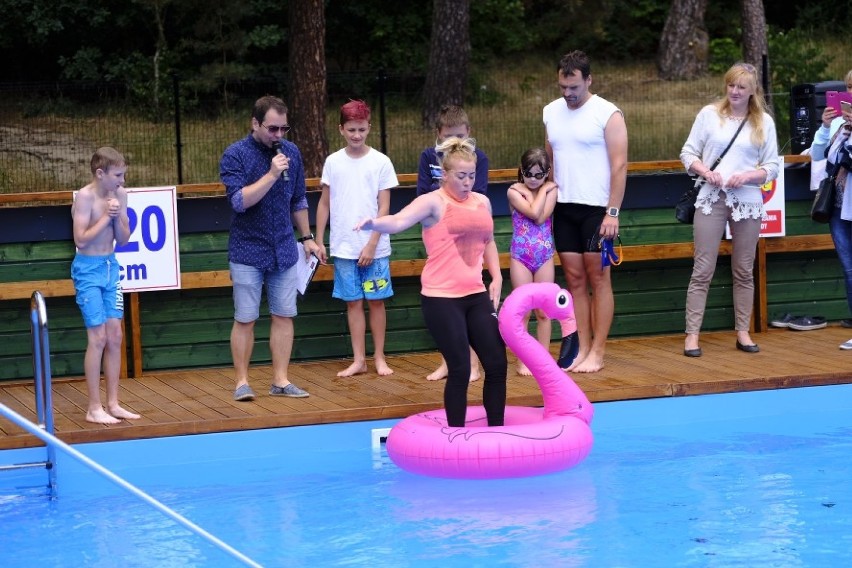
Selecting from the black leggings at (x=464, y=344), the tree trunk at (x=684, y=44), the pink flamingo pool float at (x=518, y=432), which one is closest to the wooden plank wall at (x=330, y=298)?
the pink flamingo pool float at (x=518, y=432)

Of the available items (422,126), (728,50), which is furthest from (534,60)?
(422,126)

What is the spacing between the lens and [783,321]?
8.73 metres

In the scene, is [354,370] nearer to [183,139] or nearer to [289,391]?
[289,391]

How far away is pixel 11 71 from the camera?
2369 cm

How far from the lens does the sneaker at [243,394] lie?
6.89 m

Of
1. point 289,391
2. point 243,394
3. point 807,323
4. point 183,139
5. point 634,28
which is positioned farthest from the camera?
point 634,28

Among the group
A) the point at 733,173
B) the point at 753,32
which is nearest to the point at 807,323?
the point at 733,173

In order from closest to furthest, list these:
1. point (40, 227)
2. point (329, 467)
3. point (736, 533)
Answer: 1. point (736, 533)
2. point (329, 467)
3. point (40, 227)

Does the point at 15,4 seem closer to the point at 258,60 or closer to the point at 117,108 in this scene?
the point at 258,60

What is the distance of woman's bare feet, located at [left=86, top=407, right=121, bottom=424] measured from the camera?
6426 mm

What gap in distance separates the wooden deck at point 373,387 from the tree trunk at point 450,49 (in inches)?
427

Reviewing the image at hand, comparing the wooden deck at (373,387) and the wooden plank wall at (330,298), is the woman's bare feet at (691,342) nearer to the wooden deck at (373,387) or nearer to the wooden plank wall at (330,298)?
the wooden deck at (373,387)

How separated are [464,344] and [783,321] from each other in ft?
11.7

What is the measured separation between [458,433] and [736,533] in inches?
54.3
